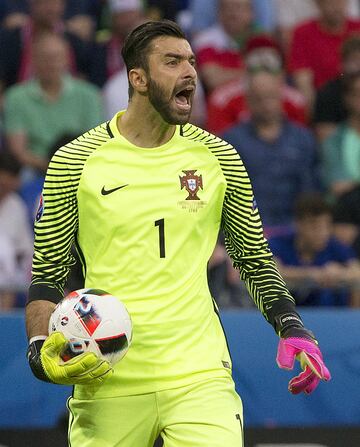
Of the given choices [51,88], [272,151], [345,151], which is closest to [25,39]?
[51,88]

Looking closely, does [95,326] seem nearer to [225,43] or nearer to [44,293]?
[44,293]

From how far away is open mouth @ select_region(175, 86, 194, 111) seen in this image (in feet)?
16.4

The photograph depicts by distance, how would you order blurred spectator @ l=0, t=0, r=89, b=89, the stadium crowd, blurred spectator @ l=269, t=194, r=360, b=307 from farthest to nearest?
blurred spectator @ l=0, t=0, r=89, b=89 < the stadium crowd < blurred spectator @ l=269, t=194, r=360, b=307

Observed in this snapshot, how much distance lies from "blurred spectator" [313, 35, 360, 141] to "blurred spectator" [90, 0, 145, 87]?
190 cm

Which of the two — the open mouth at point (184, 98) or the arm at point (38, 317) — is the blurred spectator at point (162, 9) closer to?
the open mouth at point (184, 98)

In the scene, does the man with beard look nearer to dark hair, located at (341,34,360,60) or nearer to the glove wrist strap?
the glove wrist strap

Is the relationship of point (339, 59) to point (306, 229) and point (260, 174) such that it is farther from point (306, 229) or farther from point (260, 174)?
point (306, 229)

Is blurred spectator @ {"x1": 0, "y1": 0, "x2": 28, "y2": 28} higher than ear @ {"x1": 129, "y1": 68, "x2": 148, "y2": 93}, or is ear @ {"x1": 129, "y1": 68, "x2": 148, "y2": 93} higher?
blurred spectator @ {"x1": 0, "y1": 0, "x2": 28, "y2": 28}

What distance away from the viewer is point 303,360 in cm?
482

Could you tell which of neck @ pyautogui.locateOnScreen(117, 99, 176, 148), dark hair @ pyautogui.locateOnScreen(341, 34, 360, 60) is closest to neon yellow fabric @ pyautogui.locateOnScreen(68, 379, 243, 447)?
neck @ pyautogui.locateOnScreen(117, 99, 176, 148)

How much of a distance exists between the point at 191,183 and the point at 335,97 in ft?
20.4

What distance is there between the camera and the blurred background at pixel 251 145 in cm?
819

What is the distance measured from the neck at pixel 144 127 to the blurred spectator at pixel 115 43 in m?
6.19

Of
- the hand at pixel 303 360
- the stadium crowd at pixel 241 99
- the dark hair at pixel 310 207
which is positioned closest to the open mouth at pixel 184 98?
the hand at pixel 303 360
